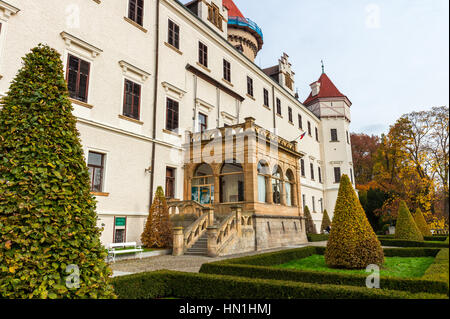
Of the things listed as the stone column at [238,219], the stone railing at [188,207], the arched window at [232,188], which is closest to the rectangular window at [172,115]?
the stone railing at [188,207]

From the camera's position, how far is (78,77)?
1430cm

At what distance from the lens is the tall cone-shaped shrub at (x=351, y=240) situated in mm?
9578

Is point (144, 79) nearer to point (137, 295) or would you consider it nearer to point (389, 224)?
point (137, 295)

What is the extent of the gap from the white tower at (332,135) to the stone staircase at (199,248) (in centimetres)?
2817

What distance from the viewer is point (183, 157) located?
19.5 meters

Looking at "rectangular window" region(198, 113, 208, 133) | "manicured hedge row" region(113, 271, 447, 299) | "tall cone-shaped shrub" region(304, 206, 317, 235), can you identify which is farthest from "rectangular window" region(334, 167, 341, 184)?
"manicured hedge row" region(113, 271, 447, 299)

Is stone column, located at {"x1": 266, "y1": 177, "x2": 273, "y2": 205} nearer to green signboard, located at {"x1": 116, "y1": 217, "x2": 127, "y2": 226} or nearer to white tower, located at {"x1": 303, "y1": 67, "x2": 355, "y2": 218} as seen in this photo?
green signboard, located at {"x1": 116, "y1": 217, "x2": 127, "y2": 226}

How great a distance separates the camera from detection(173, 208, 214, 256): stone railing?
1395 cm

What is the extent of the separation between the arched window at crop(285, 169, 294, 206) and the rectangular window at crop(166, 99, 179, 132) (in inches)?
357

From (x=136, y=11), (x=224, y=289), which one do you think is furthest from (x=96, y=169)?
(x=224, y=289)

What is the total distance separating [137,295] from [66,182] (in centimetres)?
359

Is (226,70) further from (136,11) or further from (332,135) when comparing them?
(332,135)

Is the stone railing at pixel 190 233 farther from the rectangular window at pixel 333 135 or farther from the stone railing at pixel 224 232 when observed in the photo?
the rectangular window at pixel 333 135

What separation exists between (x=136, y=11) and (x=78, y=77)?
603cm
